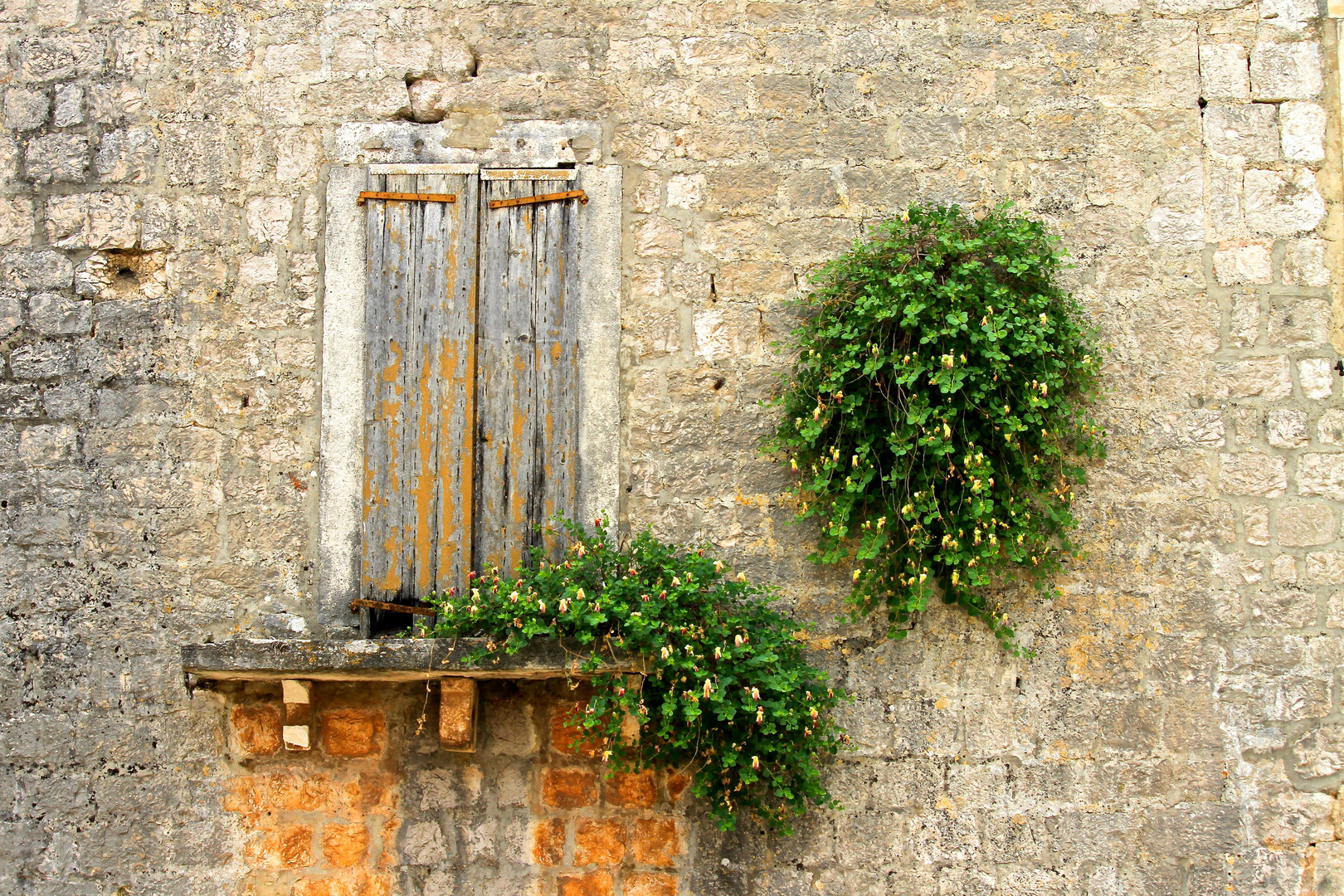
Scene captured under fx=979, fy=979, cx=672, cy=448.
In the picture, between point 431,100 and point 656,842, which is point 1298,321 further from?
point 431,100

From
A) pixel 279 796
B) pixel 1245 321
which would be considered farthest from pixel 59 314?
pixel 1245 321

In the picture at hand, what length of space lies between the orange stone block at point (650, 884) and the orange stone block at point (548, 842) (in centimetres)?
25

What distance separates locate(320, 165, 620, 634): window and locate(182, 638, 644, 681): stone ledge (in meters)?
0.38

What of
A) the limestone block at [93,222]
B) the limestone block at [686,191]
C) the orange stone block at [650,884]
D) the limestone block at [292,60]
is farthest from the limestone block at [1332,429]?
the limestone block at [93,222]

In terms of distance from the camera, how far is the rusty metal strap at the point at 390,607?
11.5 feet

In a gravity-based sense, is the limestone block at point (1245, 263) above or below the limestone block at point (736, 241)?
below

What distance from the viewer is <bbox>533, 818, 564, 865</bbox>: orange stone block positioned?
3.46 meters

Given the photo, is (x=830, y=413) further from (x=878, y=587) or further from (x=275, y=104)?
(x=275, y=104)

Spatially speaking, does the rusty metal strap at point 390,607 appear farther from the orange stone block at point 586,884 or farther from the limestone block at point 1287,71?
the limestone block at point 1287,71

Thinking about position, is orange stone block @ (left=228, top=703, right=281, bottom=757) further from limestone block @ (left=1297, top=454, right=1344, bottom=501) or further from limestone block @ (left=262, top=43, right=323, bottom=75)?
limestone block @ (left=1297, top=454, right=1344, bottom=501)

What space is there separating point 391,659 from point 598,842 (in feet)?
3.31

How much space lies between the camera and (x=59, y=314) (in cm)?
375

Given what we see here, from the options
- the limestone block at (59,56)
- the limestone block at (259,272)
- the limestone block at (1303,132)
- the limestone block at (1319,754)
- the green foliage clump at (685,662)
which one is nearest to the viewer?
the green foliage clump at (685,662)

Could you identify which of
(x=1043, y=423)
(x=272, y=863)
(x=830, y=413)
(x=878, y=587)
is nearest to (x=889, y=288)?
(x=830, y=413)
